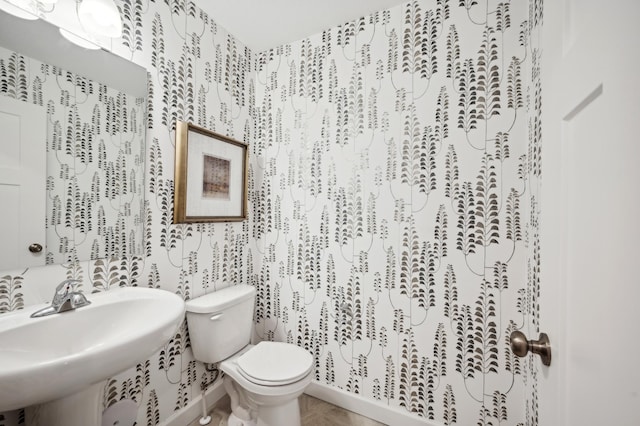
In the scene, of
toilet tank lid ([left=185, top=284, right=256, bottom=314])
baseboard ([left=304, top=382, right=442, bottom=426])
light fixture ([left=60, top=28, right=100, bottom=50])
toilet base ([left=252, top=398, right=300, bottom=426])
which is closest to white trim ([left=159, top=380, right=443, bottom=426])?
baseboard ([left=304, top=382, right=442, bottom=426])

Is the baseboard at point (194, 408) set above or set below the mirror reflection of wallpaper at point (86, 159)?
below

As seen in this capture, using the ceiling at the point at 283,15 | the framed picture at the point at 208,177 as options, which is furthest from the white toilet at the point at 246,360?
the ceiling at the point at 283,15

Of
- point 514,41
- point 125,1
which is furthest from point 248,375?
point 514,41

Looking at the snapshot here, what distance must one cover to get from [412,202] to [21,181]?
169 cm

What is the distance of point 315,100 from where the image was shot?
1.77 meters

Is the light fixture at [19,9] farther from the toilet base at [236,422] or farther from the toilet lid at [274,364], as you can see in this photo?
the toilet base at [236,422]

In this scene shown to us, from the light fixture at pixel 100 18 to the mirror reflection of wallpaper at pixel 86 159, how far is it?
0.76 ft

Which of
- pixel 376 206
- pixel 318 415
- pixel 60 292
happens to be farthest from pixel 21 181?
pixel 318 415

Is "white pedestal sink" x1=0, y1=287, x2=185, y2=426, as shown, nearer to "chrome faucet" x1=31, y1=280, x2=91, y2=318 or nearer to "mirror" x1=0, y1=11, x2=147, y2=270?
"chrome faucet" x1=31, y1=280, x2=91, y2=318

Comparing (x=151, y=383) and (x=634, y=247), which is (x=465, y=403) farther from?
(x=151, y=383)

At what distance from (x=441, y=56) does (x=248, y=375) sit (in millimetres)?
1944

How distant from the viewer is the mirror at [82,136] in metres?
0.95

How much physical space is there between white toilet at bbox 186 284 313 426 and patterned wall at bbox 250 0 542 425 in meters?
0.36

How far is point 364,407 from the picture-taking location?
63.3 inches
